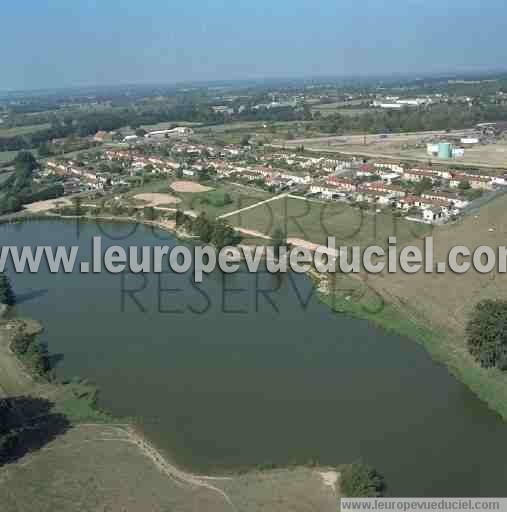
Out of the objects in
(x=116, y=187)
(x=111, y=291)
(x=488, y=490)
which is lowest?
(x=488, y=490)

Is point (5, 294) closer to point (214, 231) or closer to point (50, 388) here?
point (50, 388)

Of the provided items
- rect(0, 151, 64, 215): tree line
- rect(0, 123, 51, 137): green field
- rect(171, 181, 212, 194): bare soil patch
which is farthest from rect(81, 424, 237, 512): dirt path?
rect(0, 123, 51, 137): green field

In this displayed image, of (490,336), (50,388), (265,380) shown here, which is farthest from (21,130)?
(490,336)

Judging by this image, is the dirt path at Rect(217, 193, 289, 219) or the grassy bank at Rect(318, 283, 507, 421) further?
the dirt path at Rect(217, 193, 289, 219)

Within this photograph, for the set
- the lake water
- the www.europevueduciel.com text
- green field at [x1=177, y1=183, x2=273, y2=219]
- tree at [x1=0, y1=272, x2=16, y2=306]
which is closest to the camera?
the lake water

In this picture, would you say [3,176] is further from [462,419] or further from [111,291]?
[462,419]

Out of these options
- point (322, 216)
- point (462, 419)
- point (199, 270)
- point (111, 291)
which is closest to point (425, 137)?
point (322, 216)

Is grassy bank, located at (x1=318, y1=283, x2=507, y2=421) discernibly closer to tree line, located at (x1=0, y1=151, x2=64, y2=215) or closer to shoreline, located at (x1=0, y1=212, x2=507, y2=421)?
shoreline, located at (x1=0, y1=212, x2=507, y2=421)
